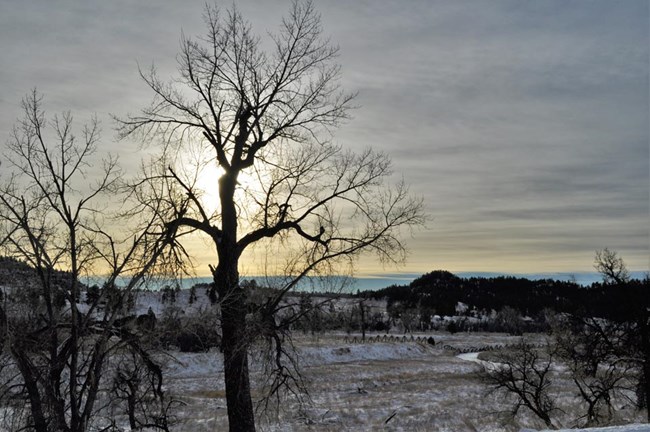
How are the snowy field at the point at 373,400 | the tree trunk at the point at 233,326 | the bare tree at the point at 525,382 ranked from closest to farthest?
the tree trunk at the point at 233,326, the bare tree at the point at 525,382, the snowy field at the point at 373,400

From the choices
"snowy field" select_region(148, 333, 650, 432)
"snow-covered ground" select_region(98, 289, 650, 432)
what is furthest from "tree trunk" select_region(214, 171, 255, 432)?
"snowy field" select_region(148, 333, 650, 432)

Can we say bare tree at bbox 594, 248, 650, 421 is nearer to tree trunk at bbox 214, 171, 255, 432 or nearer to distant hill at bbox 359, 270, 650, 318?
tree trunk at bbox 214, 171, 255, 432

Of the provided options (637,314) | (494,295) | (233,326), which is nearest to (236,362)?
(233,326)

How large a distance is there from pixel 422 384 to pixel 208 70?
32.5 metres

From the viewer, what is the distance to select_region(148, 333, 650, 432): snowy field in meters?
24.4

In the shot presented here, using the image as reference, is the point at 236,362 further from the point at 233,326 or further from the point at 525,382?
the point at 525,382

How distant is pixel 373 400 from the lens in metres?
31.3

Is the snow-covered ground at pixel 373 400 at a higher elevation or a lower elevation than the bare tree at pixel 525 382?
lower

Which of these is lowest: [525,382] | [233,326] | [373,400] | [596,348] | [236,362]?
[373,400]

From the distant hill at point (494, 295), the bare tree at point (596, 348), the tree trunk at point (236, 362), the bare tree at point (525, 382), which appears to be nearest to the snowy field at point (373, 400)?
the bare tree at point (525, 382)

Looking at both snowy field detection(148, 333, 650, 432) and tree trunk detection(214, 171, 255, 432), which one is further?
snowy field detection(148, 333, 650, 432)

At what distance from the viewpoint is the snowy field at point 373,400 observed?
24375 mm

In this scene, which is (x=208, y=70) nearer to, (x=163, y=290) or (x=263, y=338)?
(x=163, y=290)

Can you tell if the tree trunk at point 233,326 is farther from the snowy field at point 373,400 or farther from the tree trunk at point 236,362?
the snowy field at point 373,400
